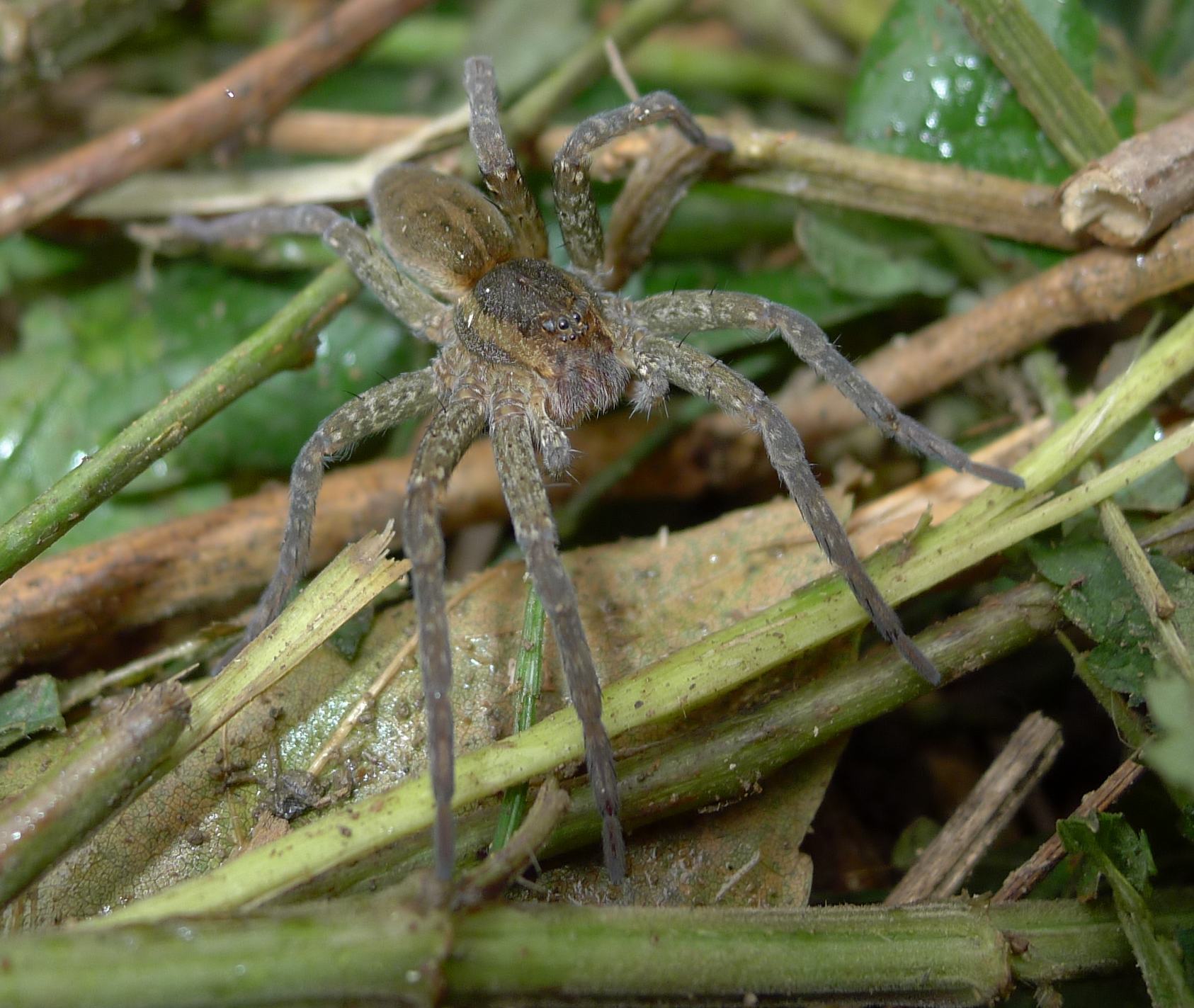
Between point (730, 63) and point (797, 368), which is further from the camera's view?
point (730, 63)

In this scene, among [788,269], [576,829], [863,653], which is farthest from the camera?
[788,269]

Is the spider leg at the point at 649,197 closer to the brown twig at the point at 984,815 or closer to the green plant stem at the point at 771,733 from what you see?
the green plant stem at the point at 771,733

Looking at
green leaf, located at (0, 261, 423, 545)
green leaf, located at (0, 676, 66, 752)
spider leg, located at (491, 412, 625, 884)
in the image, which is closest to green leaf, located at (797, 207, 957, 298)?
spider leg, located at (491, 412, 625, 884)

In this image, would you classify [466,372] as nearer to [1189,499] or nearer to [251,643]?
[251,643]

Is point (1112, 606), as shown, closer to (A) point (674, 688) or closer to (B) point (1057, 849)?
(B) point (1057, 849)

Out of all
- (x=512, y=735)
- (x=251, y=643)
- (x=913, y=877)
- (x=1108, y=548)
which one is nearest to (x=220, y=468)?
(x=251, y=643)

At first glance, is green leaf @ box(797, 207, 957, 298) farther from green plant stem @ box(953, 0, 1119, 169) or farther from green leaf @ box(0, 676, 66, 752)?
green leaf @ box(0, 676, 66, 752)
